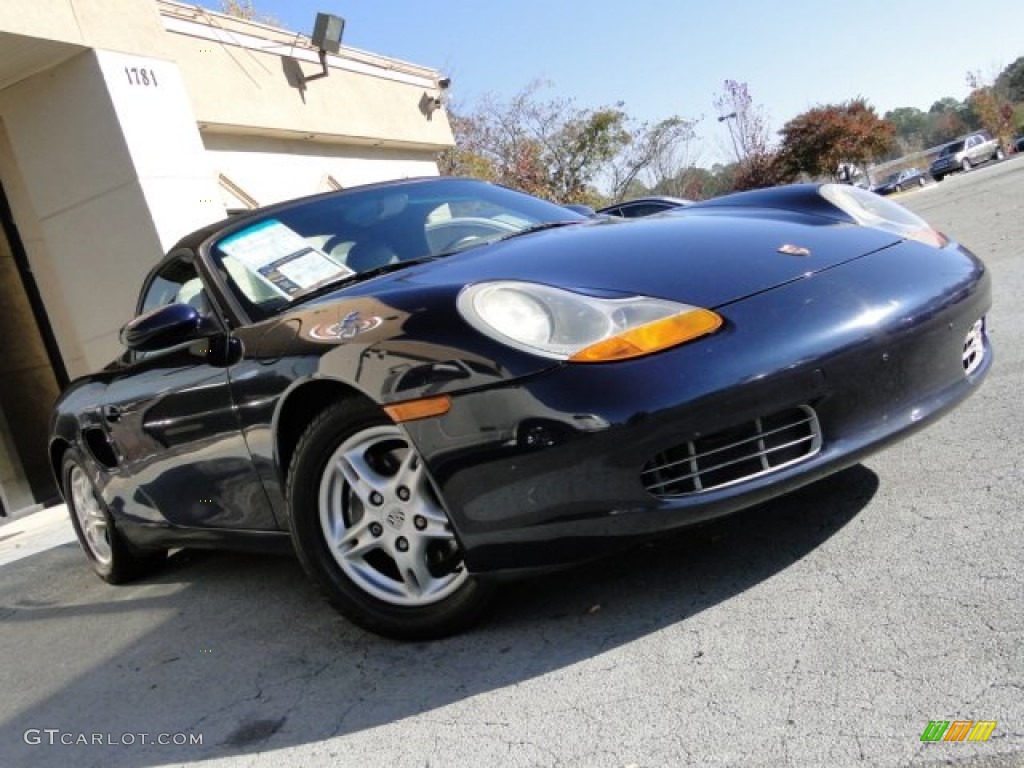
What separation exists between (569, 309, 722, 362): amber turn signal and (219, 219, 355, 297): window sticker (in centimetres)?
116

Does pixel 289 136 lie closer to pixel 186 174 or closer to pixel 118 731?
pixel 186 174

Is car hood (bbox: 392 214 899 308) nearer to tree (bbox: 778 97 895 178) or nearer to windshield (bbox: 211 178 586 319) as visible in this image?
windshield (bbox: 211 178 586 319)

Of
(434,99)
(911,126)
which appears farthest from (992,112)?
(911,126)

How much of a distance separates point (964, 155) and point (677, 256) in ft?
161

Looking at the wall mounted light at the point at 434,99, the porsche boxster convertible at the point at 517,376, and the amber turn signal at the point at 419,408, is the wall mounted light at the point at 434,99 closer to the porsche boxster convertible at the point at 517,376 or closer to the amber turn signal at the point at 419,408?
the porsche boxster convertible at the point at 517,376

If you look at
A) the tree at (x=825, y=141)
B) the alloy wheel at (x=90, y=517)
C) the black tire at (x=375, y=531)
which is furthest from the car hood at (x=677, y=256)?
the tree at (x=825, y=141)

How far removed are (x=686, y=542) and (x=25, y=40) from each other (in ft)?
22.0

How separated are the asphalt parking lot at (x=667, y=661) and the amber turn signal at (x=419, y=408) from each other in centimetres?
66

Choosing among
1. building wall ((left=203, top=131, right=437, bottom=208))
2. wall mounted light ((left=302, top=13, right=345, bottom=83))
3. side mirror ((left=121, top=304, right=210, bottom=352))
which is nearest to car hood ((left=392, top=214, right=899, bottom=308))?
side mirror ((left=121, top=304, right=210, bottom=352))

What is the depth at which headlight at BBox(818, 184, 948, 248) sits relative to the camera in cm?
291

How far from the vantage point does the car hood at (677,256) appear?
7.53 ft

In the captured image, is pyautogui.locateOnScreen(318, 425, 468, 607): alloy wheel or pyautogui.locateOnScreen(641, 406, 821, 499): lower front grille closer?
pyautogui.locateOnScreen(641, 406, 821, 499): lower front grille

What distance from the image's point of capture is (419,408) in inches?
86.8

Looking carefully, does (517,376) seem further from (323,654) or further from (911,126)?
(911,126)
